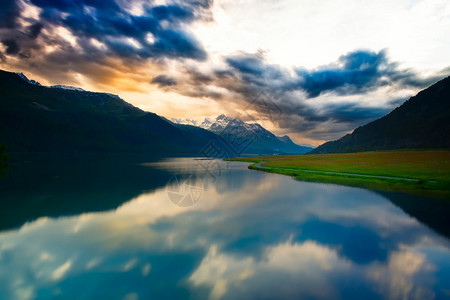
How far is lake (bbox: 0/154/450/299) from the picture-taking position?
10.8 metres

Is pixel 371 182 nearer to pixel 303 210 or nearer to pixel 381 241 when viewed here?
pixel 303 210

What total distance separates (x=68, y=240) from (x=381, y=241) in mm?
25407

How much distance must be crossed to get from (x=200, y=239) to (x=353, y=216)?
17.9 m

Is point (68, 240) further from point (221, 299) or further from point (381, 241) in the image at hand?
point (381, 241)

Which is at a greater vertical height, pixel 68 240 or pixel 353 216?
pixel 353 216

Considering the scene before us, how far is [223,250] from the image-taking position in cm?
1535

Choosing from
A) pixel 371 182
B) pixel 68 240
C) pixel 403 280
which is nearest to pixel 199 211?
pixel 68 240

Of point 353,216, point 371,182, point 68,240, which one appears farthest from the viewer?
point 371,182

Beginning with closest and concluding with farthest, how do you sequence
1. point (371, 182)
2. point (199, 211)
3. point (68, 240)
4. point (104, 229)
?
1. point (68, 240)
2. point (104, 229)
3. point (199, 211)
4. point (371, 182)

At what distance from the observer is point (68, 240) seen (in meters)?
16.7

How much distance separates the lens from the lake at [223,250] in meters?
10.8

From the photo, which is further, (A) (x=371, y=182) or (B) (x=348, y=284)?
(A) (x=371, y=182)

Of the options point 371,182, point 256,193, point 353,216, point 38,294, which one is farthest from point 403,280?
point 371,182

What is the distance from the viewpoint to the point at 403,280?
454 inches
